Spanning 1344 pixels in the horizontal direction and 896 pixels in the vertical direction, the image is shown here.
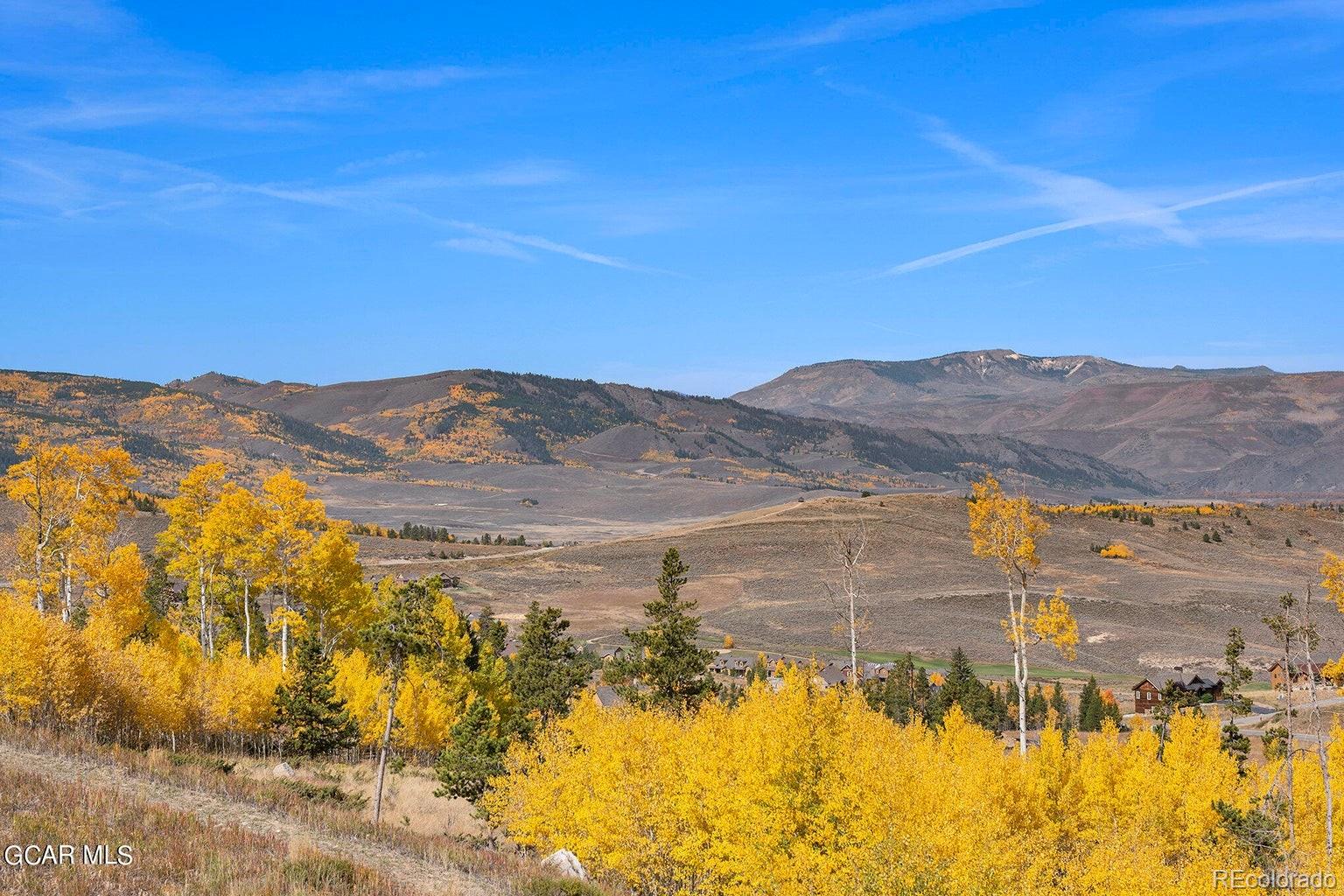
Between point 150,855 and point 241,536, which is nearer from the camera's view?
point 150,855

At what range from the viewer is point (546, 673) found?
54.8 meters

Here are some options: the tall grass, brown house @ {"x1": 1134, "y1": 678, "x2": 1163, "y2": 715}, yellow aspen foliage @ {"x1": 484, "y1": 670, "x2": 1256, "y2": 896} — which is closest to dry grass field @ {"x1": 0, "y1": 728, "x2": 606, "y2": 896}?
the tall grass

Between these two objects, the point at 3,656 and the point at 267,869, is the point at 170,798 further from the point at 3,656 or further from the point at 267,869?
the point at 3,656

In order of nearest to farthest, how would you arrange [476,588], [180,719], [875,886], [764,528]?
[875,886], [180,719], [476,588], [764,528]

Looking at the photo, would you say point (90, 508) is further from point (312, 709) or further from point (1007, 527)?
point (1007, 527)

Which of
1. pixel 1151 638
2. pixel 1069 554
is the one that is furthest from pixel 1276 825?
pixel 1069 554

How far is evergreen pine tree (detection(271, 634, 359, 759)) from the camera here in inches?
1781

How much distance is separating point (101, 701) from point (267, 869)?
23483 mm

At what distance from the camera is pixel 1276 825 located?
36.2 metres

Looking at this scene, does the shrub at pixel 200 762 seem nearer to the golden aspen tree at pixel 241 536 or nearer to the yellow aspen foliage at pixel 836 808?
the yellow aspen foliage at pixel 836 808

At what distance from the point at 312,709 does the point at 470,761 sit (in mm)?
8262

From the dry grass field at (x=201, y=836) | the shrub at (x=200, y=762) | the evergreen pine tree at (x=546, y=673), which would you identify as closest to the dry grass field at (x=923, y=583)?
the evergreen pine tree at (x=546, y=673)

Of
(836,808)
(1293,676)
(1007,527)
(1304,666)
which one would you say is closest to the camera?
(836,808)

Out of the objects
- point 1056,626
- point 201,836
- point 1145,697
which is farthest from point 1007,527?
point 1145,697
